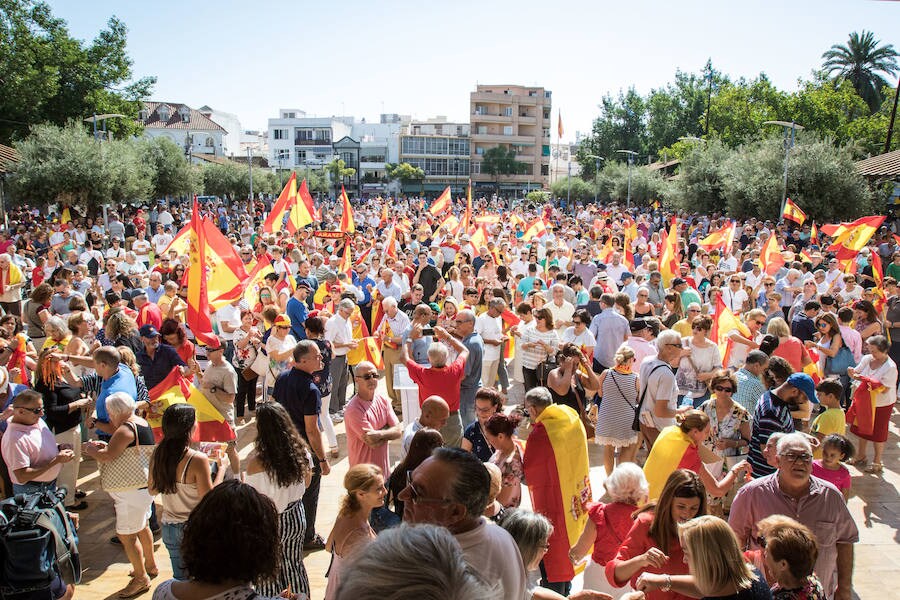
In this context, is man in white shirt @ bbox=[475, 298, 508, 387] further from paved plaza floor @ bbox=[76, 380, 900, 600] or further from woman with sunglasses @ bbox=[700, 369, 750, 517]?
woman with sunglasses @ bbox=[700, 369, 750, 517]

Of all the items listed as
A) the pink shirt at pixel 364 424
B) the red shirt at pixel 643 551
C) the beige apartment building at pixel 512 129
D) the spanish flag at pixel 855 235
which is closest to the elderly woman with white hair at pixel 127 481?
the pink shirt at pixel 364 424

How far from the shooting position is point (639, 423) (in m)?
6.32

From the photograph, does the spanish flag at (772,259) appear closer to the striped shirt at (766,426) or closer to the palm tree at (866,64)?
the striped shirt at (766,426)

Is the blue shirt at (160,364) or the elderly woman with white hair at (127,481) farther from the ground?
the blue shirt at (160,364)

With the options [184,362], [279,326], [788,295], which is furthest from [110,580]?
[788,295]

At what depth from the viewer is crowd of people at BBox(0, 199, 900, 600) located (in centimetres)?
283

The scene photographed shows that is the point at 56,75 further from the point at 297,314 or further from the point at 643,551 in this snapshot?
the point at 643,551

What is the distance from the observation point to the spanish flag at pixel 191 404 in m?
6.05

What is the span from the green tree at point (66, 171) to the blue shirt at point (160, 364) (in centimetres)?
2191

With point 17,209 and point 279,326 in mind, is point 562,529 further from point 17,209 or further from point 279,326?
point 17,209

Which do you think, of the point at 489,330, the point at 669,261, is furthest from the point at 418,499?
the point at 669,261

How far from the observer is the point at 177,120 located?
3248 inches

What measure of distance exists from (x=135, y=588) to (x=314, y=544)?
130 cm

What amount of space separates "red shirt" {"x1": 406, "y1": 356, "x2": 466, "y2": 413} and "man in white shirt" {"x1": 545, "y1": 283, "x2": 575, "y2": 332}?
2966 millimetres
